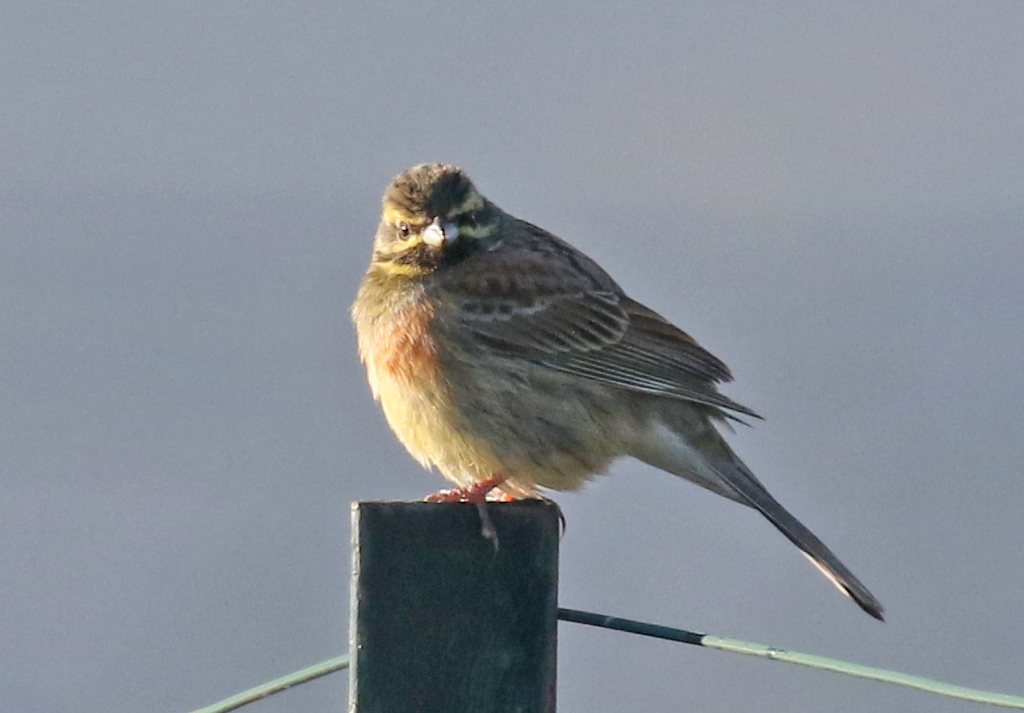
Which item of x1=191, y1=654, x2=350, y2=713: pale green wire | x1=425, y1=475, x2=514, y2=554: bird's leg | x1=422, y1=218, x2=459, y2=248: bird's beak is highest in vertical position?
x1=422, y1=218, x2=459, y2=248: bird's beak

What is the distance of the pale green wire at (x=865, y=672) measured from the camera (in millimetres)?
2215

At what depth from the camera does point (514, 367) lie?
4.30 m

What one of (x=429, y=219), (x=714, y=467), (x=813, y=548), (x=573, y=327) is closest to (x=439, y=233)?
(x=429, y=219)

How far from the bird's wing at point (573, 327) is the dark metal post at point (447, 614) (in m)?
1.72

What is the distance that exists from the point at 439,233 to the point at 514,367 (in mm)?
473

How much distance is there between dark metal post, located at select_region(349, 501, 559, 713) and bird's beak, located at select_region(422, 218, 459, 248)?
2.00 m

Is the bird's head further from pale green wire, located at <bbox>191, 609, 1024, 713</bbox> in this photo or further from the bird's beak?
pale green wire, located at <bbox>191, 609, 1024, 713</bbox>

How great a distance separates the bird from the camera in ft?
13.7

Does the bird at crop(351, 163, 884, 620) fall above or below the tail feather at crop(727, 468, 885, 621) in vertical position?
above

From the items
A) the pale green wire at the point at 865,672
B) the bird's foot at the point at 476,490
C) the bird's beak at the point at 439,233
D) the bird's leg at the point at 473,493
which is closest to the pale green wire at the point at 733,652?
the pale green wire at the point at 865,672

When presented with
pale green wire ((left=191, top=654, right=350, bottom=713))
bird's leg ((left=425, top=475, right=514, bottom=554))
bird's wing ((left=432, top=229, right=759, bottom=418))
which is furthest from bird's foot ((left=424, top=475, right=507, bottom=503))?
pale green wire ((left=191, top=654, right=350, bottom=713))

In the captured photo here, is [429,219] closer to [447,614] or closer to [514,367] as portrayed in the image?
[514,367]

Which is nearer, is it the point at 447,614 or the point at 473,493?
the point at 447,614

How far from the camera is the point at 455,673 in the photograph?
252 cm
